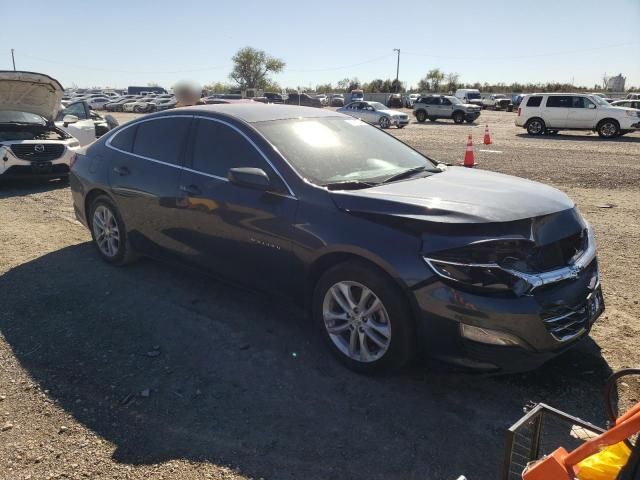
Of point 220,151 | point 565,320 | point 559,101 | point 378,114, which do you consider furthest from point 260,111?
point 378,114

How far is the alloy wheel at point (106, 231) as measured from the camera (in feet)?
16.8

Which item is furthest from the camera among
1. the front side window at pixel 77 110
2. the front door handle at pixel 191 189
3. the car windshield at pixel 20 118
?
the front side window at pixel 77 110

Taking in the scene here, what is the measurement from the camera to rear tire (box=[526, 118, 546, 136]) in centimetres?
2233

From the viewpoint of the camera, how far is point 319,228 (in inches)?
Result: 130

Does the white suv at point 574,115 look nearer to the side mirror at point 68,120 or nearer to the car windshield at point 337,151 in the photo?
the side mirror at point 68,120

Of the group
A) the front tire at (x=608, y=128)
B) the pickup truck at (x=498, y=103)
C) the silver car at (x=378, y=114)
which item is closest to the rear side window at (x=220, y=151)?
the front tire at (x=608, y=128)

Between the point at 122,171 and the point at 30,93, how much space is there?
17.3 feet

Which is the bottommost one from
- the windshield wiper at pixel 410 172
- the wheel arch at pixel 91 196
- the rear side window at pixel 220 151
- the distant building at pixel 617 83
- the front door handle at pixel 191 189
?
the wheel arch at pixel 91 196

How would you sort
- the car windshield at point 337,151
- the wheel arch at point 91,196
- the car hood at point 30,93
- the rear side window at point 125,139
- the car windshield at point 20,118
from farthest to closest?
the car windshield at point 20,118, the car hood at point 30,93, the wheel arch at point 91,196, the rear side window at point 125,139, the car windshield at point 337,151

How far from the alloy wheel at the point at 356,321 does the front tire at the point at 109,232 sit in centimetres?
253

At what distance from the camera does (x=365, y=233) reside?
3.10 meters

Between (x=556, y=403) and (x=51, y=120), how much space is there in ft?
33.0

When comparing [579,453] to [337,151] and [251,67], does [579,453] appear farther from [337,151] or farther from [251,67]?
→ [251,67]

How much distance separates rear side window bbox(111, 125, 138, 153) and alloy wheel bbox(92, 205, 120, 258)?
64cm
